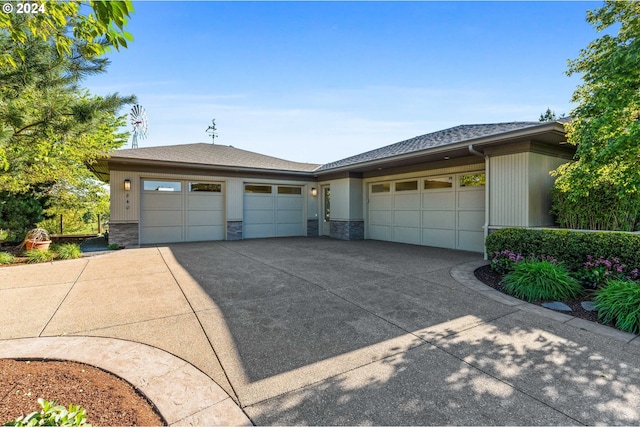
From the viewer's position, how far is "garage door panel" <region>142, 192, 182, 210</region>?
400 inches

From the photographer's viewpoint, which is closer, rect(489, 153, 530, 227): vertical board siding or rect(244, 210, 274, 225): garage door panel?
rect(489, 153, 530, 227): vertical board siding

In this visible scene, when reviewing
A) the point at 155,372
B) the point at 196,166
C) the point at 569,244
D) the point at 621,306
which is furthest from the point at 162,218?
the point at 621,306

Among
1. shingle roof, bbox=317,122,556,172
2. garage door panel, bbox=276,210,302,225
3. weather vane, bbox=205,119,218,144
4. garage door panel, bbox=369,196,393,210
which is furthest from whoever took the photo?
weather vane, bbox=205,119,218,144

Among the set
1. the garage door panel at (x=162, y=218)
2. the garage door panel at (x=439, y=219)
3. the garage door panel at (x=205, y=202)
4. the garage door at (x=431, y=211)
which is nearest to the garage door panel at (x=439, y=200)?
the garage door at (x=431, y=211)

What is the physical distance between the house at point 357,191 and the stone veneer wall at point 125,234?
0.11 feet

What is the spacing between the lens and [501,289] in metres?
4.75

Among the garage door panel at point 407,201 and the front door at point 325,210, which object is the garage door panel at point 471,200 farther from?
the front door at point 325,210

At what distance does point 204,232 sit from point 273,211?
283 centimetres

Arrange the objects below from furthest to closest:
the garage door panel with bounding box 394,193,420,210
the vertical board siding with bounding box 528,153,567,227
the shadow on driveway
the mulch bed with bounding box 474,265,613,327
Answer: the garage door panel with bounding box 394,193,420,210, the vertical board siding with bounding box 528,153,567,227, the mulch bed with bounding box 474,265,613,327, the shadow on driveway

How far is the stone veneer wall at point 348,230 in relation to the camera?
37.3 feet

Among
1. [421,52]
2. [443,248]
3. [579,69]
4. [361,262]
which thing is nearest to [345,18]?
[421,52]

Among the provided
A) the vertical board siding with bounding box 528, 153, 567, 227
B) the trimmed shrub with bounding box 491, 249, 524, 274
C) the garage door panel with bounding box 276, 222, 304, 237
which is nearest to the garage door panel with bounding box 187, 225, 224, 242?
the garage door panel with bounding box 276, 222, 304, 237

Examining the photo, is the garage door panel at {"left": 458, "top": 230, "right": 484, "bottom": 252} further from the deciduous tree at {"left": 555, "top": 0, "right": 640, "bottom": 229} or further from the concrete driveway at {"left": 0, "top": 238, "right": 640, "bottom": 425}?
the concrete driveway at {"left": 0, "top": 238, "right": 640, "bottom": 425}

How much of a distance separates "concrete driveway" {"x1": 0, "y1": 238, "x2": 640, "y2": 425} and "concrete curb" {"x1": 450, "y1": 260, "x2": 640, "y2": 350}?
0.03 meters
